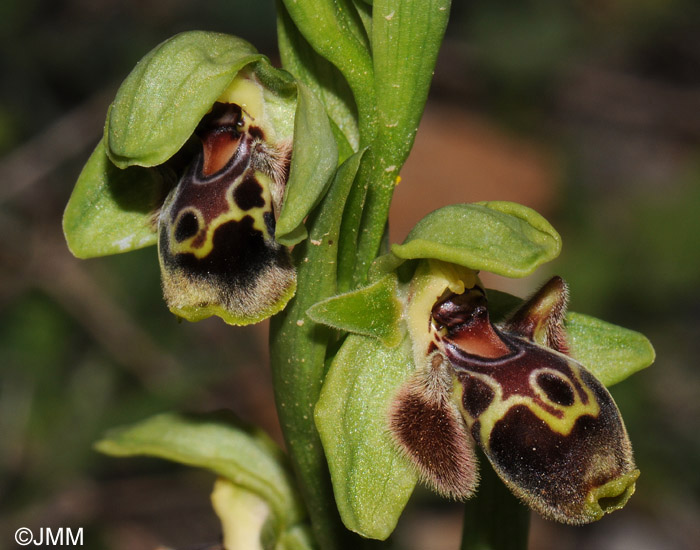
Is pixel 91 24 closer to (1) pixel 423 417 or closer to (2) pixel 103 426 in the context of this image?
(2) pixel 103 426

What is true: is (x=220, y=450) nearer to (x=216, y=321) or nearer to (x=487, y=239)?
(x=487, y=239)

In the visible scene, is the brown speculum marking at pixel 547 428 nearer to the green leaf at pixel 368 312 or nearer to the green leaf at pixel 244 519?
the green leaf at pixel 368 312

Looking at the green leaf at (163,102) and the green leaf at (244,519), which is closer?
the green leaf at (163,102)

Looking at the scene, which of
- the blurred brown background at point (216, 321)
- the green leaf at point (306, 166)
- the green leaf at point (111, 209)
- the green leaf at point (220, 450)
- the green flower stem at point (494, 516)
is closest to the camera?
the green leaf at point (306, 166)

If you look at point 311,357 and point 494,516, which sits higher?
point 311,357

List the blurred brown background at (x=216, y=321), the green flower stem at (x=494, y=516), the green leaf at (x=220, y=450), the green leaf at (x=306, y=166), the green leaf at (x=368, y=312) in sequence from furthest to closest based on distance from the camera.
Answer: the blurred brown background at (x=216, y=321) < the green leaf at (x=220, y=450) < the green flower stem at (x=494, y=516) < the green leaf at (x=368, y=312) < the green leaf at (x=306, y=166)

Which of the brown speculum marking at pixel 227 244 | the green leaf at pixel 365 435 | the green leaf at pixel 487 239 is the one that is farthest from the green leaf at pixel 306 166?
the green leaf at pixel 365 435

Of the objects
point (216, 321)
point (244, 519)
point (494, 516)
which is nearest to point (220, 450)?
point (244, 519)
